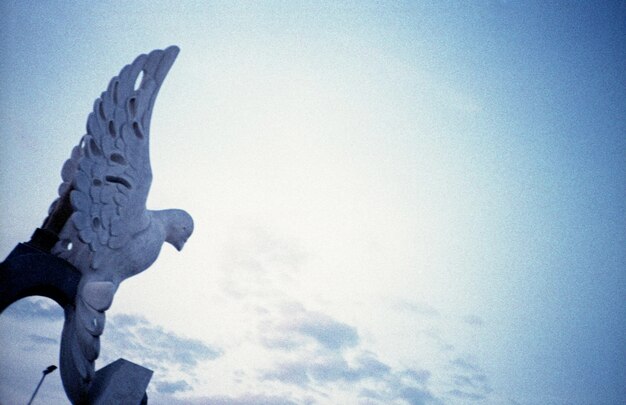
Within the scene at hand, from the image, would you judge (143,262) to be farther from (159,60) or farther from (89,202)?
(159,60)

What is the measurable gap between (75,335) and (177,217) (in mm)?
2807

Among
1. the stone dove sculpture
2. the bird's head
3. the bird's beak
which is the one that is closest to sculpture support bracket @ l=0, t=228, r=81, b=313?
the stone dove sculpture

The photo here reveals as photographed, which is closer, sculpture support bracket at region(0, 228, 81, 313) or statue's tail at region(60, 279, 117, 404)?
sculpture support bracket at region(0, 228, 81, 313)

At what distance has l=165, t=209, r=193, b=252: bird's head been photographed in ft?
27.4

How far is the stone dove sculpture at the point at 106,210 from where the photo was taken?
253 inches

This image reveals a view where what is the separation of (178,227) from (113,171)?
1880 mm

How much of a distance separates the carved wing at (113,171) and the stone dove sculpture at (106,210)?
14 mm

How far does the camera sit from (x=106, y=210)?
6895 mm

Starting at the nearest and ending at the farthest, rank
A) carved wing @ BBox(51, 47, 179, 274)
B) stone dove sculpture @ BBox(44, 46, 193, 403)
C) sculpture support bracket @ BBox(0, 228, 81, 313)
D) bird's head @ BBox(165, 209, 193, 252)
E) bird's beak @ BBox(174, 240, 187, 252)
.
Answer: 1. sculpture support bracket @ BBox(0, 228, 81, 313)
2. stone dove sculpture @ BBox(44, 46, 193, 403)
3. carved wing @ BBox(51, 47, 179, 274)
4. bird's head @ BBox(165, 209, 193, 252)
5. bird's beak @ BBox(174, 240, 187, 252)

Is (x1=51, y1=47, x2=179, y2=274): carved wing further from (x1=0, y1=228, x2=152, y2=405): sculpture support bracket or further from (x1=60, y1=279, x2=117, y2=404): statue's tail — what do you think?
(x1=60, y1=279, x2=117, y2=404): statue's tail

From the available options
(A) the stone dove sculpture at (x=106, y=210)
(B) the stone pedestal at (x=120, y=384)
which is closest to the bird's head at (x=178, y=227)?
(A) the stone dove sculpture at (x=106, y=210)

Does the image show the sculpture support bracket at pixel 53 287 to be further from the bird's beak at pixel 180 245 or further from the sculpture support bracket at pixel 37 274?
the bird's beak at pixel 180 245

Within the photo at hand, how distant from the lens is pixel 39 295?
21.2ft

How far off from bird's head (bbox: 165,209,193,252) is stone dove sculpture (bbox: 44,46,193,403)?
1.39 ft
